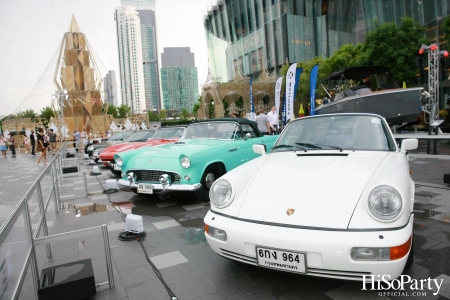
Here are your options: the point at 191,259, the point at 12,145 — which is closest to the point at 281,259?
the point at 191,259

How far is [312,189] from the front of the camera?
270 centimetres

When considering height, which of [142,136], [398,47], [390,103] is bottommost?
[142,136]

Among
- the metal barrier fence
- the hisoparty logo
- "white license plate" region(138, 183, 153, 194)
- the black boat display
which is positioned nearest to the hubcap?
"white license plate" region(138, 183, 153, 194)

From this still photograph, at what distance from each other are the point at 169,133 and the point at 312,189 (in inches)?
300

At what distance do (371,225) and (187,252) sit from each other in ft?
6.73

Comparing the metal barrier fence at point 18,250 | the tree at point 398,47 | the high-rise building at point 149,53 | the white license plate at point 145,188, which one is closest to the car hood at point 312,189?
the metal barrier fence at point 18,250

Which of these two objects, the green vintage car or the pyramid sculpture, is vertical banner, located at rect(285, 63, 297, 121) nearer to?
the green vintage car

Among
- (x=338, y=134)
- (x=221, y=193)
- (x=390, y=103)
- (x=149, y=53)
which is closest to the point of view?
(x=221, y=193)

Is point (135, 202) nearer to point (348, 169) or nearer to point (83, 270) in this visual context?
point (83, 270)

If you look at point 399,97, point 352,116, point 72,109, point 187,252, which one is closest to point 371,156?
point 352,116

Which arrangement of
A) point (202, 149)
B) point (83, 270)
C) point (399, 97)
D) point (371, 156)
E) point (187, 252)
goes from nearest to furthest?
point (83, 270)
point (371, 156)
point (187, 252)
point (202, 149)
point (399, 97)

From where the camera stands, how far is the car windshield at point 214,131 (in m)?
6.59

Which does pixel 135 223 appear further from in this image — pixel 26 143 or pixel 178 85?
pixel 178 85

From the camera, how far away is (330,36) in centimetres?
4672
